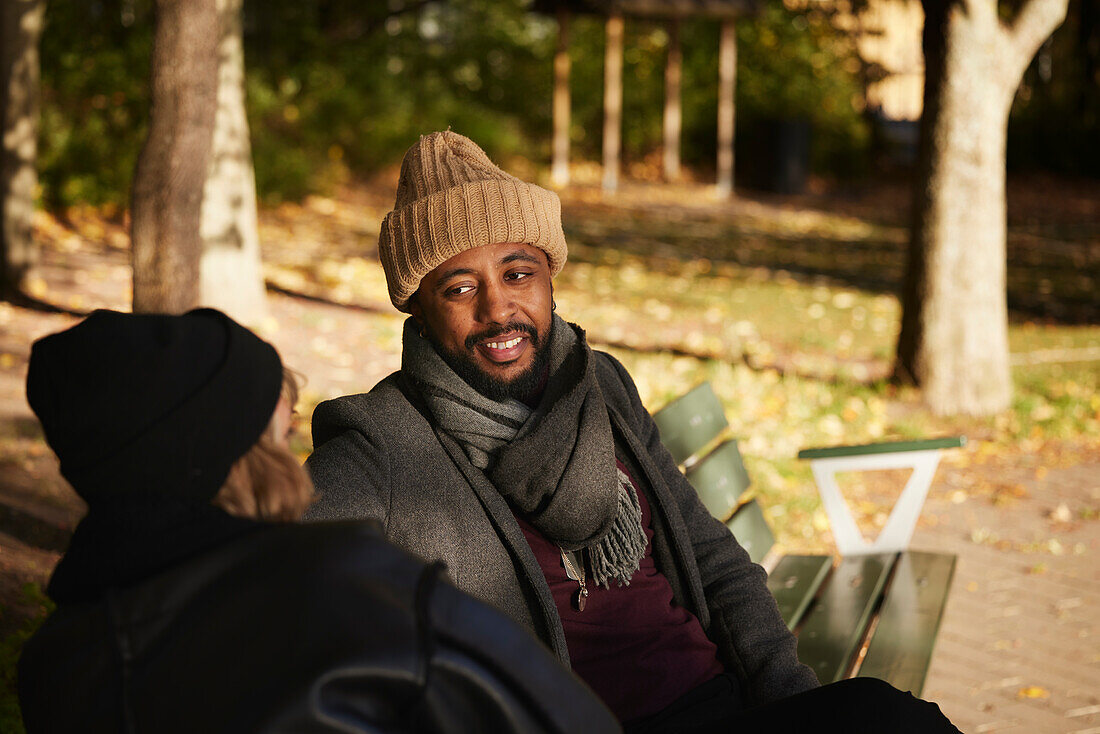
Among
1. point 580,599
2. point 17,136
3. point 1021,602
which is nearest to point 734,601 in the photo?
point 580,599

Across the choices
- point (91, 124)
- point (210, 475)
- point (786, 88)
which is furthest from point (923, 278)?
point (786, 88)

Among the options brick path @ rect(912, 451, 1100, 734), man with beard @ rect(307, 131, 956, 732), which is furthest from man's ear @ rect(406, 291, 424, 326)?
brick path @ rect(912, 451, 1100, 734)

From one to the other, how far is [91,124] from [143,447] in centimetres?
1300

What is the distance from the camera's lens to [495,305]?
2.67m

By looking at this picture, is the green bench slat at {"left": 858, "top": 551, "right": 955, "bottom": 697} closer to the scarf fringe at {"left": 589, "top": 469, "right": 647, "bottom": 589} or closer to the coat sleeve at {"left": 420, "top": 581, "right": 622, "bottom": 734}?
the scarf fringe at {"left": 589, "top": 469, "right": 647, "bottom": 589}

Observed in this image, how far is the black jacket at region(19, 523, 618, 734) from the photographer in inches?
52.8

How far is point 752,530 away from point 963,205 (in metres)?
3.97

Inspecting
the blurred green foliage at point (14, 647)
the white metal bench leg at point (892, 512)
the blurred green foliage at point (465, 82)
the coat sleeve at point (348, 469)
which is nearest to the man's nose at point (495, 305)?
the coat sleeve at point (348, 469)

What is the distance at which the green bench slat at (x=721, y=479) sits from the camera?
12.4 ft

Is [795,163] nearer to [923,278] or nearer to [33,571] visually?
[923,278]

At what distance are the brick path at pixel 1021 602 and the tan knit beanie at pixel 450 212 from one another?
8.17 ft

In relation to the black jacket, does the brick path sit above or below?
below

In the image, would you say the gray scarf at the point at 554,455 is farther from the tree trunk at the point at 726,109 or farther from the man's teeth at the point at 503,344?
the tree trunk at the point at 726,109

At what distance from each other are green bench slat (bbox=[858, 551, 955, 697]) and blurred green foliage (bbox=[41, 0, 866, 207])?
9.05 m
